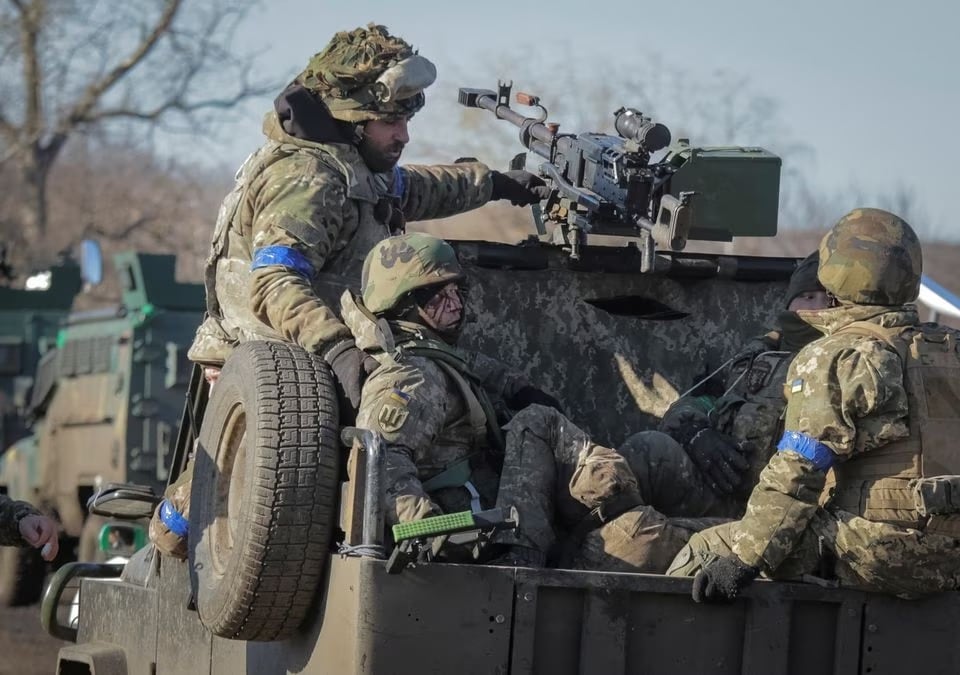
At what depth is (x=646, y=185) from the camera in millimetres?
6168

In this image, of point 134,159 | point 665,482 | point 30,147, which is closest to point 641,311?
point 665,482

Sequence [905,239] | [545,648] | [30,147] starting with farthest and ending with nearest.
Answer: [30,147] → [905,239] → [545,648]

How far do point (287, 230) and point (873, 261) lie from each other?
2.04 m

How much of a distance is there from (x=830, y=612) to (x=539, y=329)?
2.10m

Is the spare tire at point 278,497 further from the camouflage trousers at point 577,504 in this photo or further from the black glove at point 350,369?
the camouflage trousers at point 577,504

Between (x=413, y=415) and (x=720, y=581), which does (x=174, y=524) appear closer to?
(x=413, y=415)

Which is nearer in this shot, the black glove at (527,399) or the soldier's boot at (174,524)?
the soldier's boot at (174,524)

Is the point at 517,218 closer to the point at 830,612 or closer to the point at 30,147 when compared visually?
the point at 30,147

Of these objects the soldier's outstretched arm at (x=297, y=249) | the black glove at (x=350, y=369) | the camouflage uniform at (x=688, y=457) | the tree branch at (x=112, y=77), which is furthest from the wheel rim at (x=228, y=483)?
the tree branch at (x=112, y=77)

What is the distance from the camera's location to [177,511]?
5.54 meters

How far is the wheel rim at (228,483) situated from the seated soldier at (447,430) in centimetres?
42

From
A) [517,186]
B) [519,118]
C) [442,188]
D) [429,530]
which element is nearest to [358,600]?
[429,530]

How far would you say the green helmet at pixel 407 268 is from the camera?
5094mm

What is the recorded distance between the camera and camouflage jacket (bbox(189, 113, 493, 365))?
18.9 feet
